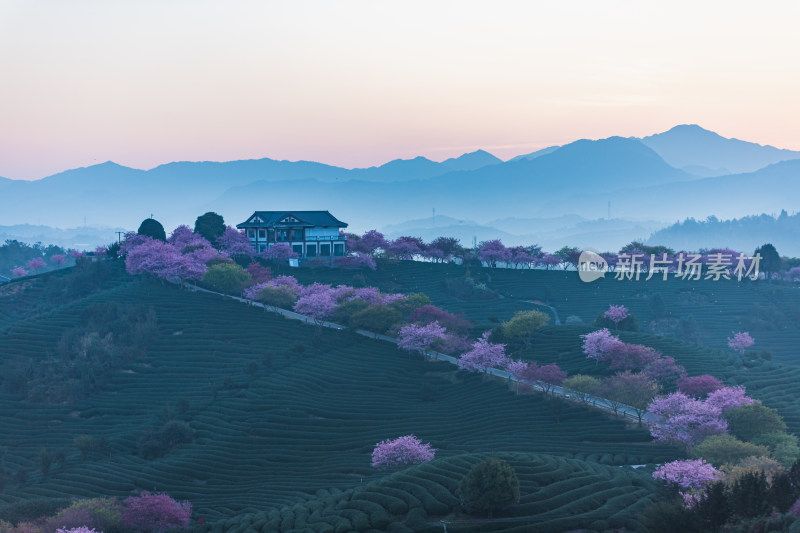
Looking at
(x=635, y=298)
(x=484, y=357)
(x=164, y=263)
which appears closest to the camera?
(x=484, y=357)

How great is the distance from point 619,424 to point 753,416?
359 inches

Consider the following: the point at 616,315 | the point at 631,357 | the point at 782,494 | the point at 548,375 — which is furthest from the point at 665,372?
the point at 782,494

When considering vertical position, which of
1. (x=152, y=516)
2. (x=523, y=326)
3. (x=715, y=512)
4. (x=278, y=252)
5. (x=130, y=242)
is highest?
(x=130, y=242)

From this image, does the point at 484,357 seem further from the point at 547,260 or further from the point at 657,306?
the point at 547,260

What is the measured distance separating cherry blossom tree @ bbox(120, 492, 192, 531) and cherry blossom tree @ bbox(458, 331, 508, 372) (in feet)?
110

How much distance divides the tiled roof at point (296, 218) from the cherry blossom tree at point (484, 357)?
53286 mm

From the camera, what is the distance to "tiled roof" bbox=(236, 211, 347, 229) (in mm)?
117125

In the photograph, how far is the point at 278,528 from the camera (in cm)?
3269

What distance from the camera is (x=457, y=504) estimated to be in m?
33.4

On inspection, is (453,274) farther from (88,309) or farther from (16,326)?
(16,326)

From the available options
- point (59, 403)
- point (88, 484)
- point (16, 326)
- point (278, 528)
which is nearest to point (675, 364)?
point (278, 528)

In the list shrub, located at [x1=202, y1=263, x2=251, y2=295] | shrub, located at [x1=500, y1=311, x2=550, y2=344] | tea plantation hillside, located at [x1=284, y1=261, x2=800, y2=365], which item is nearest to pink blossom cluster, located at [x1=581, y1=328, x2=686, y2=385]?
shrub, located at [x1=500, y1=311, x2=550, y2=344]

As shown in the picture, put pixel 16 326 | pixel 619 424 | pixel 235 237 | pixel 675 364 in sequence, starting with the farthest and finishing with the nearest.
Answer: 1. pixel 235 237
2. pixel 16 326
3. pixel 675 364
4. pixel 619 424

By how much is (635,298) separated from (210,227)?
66121 mm
